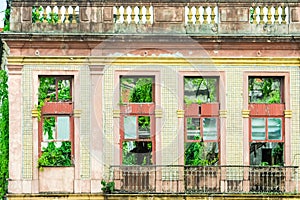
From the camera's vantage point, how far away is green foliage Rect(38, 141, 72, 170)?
28203 mm

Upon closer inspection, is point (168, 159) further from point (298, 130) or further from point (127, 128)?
point (298, 130)

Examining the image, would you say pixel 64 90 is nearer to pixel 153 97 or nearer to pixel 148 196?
pixel 153 97

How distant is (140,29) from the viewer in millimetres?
28594

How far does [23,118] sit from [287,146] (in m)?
7.41

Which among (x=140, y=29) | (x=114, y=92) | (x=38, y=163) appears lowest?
(x=38, y=163)

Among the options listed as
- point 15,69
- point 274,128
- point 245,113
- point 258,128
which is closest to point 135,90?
point 245,113

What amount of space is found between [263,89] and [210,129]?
191 cm

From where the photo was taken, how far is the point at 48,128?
28453 mm

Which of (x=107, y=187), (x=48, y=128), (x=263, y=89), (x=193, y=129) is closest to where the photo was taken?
(x=107, y=187)

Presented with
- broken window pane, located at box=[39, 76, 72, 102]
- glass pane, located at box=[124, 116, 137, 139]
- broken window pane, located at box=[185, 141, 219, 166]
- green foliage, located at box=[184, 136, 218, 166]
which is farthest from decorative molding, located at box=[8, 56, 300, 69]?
broken window pane, located at box=[185, 141, 219, 166]

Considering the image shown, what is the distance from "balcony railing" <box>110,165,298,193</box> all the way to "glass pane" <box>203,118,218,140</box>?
0.90 m

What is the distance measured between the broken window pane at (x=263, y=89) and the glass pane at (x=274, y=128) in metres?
0.60

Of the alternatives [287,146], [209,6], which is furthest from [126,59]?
[287,146]

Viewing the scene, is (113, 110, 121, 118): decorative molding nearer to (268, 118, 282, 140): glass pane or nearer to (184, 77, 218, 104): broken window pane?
(184, 77, 218, 104): broken window pane
